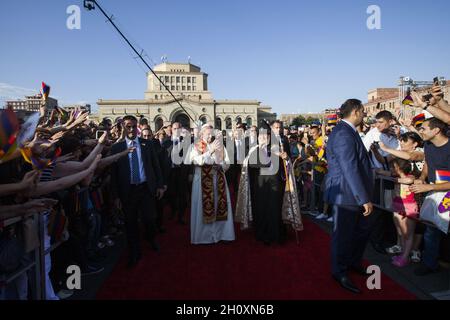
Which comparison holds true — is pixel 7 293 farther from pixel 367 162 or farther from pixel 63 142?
pixel 367 162

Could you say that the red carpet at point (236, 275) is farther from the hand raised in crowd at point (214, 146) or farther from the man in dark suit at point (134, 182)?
the hand raised in crowd at point (214, 146)

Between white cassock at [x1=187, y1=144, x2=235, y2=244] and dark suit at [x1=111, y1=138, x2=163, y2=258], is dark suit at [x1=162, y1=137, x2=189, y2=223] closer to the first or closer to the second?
white cassock at [x1=187, y1=144, x2=235, y2=244]

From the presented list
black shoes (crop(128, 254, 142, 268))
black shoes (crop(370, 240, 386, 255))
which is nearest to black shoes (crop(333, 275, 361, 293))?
black shoes (crop(370, 240, 386, 255))

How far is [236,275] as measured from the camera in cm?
373

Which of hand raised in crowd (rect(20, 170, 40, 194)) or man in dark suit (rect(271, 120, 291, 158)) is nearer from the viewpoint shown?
hand raised in crowd (rect(20, 170, 40, 194))

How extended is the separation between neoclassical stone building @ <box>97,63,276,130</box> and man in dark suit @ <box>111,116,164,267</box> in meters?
66.3

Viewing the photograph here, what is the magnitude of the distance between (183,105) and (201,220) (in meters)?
76.1

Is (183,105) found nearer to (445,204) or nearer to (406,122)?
(406,122)

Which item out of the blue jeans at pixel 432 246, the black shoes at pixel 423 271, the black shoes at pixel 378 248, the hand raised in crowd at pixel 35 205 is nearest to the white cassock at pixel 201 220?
the black shoes at pixel 378 248

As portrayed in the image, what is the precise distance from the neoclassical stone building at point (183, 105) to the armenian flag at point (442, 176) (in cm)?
6741

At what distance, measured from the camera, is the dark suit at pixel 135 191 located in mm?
4312

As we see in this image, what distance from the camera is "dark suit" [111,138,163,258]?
14.1 ft

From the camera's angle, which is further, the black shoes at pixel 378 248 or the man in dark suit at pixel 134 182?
the black shoes at pixel 378 248

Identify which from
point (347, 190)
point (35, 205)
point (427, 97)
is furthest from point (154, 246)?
point (427, 97)
